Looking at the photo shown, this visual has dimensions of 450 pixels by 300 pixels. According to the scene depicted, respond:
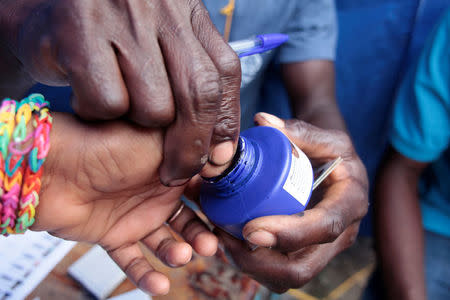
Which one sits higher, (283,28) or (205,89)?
(205,89)

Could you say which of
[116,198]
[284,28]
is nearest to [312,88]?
[284,28]

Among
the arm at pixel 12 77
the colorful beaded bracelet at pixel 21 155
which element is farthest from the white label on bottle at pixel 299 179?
the arm at pixel 12 77

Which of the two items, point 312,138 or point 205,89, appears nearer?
point 205,89

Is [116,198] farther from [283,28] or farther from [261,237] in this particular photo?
[283,28]

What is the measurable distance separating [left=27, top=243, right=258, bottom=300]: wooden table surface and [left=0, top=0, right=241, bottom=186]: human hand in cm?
37

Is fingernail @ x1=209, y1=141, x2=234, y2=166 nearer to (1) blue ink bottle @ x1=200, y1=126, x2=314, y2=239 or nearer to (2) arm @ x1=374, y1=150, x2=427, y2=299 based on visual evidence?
(1) blue ink bottle @ x1=200, y1=126, x2=314, y2=239

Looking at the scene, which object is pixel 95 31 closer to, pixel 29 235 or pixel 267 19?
pixel 29 235

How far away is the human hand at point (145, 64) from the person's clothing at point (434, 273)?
890 mm

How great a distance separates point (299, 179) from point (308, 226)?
0.32 feet

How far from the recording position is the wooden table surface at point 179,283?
66 centimetres

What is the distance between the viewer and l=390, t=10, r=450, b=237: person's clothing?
95cm

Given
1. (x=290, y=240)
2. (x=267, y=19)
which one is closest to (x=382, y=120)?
(x=267, y=19)

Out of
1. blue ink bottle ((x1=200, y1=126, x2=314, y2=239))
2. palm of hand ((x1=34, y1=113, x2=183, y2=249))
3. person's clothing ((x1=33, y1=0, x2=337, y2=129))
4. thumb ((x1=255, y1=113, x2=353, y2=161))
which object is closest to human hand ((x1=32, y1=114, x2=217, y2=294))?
palm of hand ((x1=34, y1=113, x2=183, y2=249))

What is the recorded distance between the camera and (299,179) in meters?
0.48
